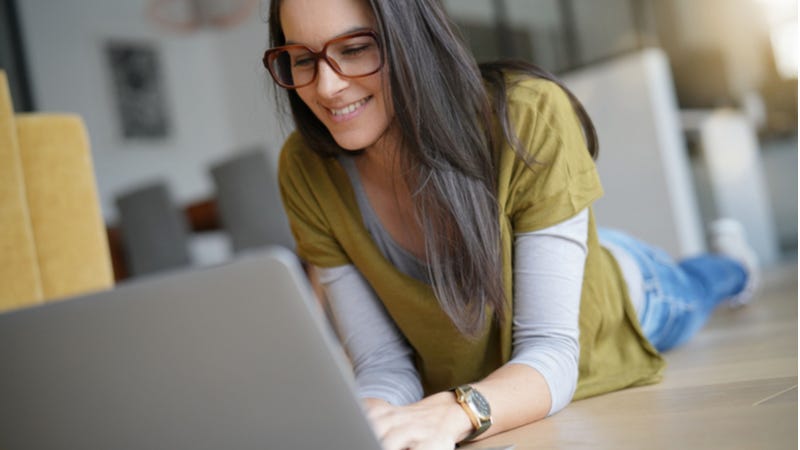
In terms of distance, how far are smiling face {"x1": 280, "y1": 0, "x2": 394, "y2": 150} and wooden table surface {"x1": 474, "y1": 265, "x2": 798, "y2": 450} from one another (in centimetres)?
40

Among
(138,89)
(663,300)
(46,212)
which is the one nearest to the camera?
(663,300)

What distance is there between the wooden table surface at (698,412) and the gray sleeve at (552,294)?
7 centimetres

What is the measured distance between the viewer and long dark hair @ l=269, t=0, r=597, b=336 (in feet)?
3.27

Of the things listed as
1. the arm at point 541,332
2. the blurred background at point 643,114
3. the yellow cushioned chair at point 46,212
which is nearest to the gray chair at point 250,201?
the blurred background at point 643,114

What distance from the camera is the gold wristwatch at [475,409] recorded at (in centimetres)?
87

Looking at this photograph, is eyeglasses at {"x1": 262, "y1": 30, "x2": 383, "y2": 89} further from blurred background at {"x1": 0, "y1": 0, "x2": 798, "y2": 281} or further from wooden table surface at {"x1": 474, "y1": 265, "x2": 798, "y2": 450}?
blurred background at {"x1": 0, "y1": 0, "x2": 798, "y2": 281}

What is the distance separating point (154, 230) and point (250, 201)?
0.56m

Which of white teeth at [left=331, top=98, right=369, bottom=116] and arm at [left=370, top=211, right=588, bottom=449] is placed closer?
arm at [left=370, top=211, right=588, bottom=449]

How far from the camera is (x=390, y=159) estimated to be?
3.67 feet

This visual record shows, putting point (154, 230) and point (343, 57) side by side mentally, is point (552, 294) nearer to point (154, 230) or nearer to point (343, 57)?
point (343, 57)

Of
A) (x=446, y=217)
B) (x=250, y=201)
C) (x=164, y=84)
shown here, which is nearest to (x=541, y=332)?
(x=446, y=217)

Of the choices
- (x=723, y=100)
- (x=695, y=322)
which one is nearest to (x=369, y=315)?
(x=695, y=322)

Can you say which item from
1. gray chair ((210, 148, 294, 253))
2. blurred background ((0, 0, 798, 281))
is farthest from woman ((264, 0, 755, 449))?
gray chair ((210, 148, 294, 253))

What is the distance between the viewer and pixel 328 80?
1001mm
